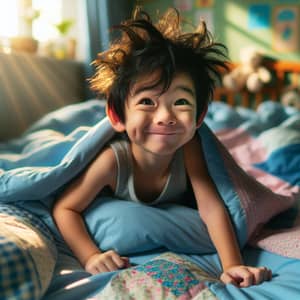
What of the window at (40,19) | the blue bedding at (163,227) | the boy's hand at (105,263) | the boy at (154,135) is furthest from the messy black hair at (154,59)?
the window at (40,19)

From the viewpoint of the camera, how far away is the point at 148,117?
784 mm

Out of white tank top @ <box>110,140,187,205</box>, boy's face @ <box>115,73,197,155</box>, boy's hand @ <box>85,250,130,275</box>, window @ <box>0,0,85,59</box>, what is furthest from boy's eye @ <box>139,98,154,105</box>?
window @ <box>0,0,85,59</box>

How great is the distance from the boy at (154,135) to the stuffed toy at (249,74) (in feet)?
5.69

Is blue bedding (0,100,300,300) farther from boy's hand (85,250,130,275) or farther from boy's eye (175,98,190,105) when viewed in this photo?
boy's eye (175,98,190,105)

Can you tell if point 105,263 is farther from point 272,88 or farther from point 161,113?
point 272,88

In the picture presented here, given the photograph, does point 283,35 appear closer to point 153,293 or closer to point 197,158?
point 197,158

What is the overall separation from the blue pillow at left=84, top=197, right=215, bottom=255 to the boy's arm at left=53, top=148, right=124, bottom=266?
27 mm

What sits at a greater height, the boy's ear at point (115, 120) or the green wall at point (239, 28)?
the green wall at point (239, 28)

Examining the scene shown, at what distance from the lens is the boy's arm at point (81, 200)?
2.66 feet

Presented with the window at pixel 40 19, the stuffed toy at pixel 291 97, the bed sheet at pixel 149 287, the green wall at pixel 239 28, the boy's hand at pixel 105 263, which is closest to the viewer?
the bed sheet at pixel 149 287

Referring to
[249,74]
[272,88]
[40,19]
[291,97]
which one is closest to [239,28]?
[249,74]

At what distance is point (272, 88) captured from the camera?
2672 mm

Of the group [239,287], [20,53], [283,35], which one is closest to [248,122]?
[283,35]

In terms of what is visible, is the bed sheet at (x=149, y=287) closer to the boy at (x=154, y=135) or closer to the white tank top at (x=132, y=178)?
the boy at (x=154, y=135)
